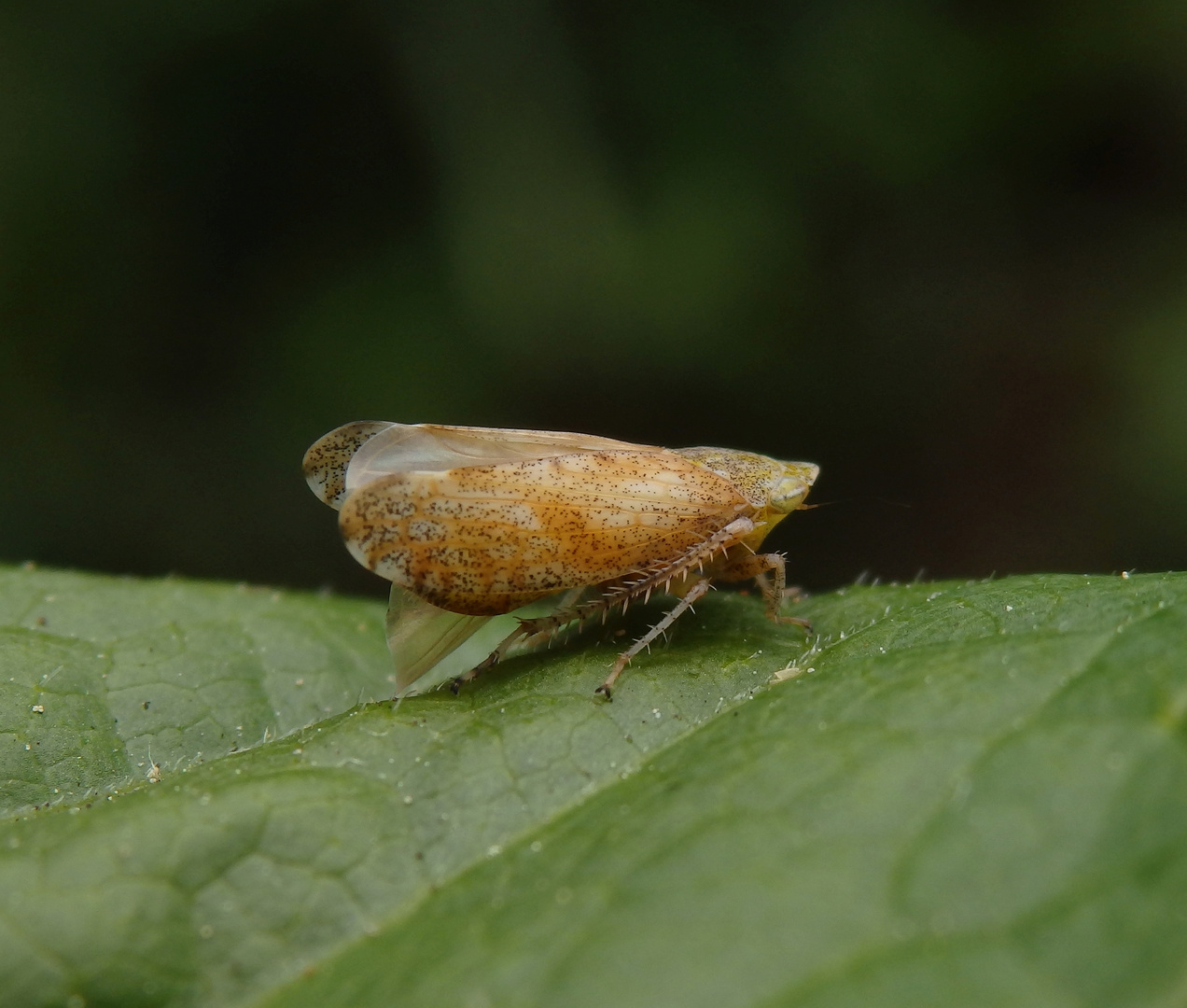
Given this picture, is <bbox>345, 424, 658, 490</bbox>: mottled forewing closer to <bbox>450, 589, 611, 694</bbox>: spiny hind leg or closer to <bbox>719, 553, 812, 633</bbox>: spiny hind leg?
<bbox>450, 589, 611, 694</bbox>: spiny hind leg

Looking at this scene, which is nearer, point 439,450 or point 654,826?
point 654,826

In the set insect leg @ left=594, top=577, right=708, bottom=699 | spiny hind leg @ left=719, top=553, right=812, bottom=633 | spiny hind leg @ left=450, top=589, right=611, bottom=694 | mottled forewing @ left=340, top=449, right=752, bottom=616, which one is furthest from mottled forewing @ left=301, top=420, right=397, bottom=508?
spiny hind leg @ left=719, top=553, right=812, bottom=633

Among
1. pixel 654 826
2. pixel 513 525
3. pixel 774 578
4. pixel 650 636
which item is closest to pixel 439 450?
pixel 513 525

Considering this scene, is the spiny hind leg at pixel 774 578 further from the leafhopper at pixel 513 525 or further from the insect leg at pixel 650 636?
the insect leg at pixel 650 636

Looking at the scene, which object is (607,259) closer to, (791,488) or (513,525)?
(791,488)

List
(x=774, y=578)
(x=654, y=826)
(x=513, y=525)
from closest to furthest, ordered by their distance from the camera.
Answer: (x=654, y=826) → (x=513, y=525) → (x=774, y=578)

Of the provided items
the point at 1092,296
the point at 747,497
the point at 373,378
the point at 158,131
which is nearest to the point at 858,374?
the point at 1092,296

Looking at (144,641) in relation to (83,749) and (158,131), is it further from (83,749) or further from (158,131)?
(158,131)
